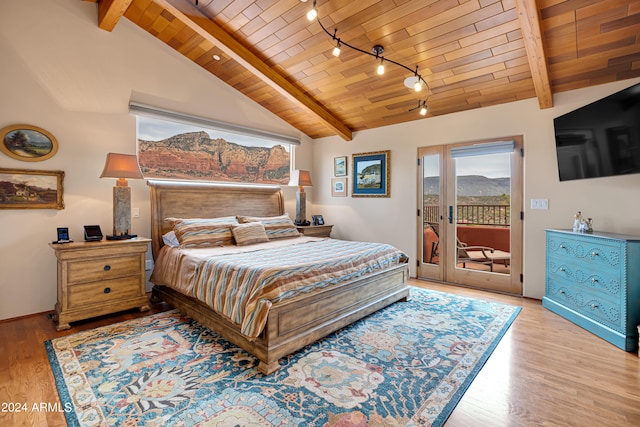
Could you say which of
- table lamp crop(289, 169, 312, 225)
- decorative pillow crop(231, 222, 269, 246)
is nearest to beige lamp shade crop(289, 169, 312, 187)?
table lamp crop(289, 169, 312, 225)

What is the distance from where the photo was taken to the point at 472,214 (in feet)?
14.1

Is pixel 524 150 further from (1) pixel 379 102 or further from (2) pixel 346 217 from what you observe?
(2) pixel 346 217

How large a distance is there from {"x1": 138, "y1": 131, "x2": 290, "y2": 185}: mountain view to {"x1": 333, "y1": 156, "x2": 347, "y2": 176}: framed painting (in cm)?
95

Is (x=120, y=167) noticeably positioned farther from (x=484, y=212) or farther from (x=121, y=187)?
(x=484, y=212)

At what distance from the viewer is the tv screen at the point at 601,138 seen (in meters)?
2.71

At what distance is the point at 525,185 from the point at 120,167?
Result: 15.9 ft

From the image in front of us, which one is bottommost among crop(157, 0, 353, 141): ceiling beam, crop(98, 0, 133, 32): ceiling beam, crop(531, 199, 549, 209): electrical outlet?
crop(531, 199, 549, 209): electrical outlet

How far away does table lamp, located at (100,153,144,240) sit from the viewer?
325 centimetres

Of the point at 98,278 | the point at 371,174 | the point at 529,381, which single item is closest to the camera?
the point at 529,381

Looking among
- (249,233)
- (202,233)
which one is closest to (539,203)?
(249,233)

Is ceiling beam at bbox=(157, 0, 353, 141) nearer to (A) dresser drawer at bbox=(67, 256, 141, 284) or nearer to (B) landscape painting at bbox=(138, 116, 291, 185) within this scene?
(B) landscape painting at bbox=(138, 116, 291, 185)

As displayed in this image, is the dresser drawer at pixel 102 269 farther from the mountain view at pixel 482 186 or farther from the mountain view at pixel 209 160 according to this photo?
the mountain view at pixel 482 186

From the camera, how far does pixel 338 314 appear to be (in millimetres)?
2797

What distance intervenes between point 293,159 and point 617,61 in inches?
178
